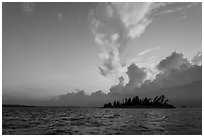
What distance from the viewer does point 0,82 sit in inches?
565

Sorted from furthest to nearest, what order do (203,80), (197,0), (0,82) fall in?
1. (197,0)
2. (203,80)
3. (0,82)

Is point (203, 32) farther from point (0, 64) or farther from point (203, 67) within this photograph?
point (0, 64)

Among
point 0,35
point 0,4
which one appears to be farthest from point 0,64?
point 0,4

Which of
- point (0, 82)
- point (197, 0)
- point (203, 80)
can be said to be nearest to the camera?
point (0, 82)

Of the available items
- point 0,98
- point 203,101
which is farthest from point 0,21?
point 203,101

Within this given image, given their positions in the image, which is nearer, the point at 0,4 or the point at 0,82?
the point at 0,82

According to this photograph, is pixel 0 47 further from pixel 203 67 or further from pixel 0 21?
pixel 203 67

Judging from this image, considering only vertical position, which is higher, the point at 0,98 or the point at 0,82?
the point at 0,82

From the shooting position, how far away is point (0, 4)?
15453 millimetres

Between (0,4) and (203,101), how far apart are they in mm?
15740

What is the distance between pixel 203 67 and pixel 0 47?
1383cm

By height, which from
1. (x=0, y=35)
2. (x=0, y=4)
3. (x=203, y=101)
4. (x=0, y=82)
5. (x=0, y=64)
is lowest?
(x=203, y=101)

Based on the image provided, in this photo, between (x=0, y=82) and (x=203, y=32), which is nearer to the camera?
(x=0, y=82)

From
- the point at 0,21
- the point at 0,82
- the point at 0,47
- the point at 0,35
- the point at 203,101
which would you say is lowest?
the point at 203,101
